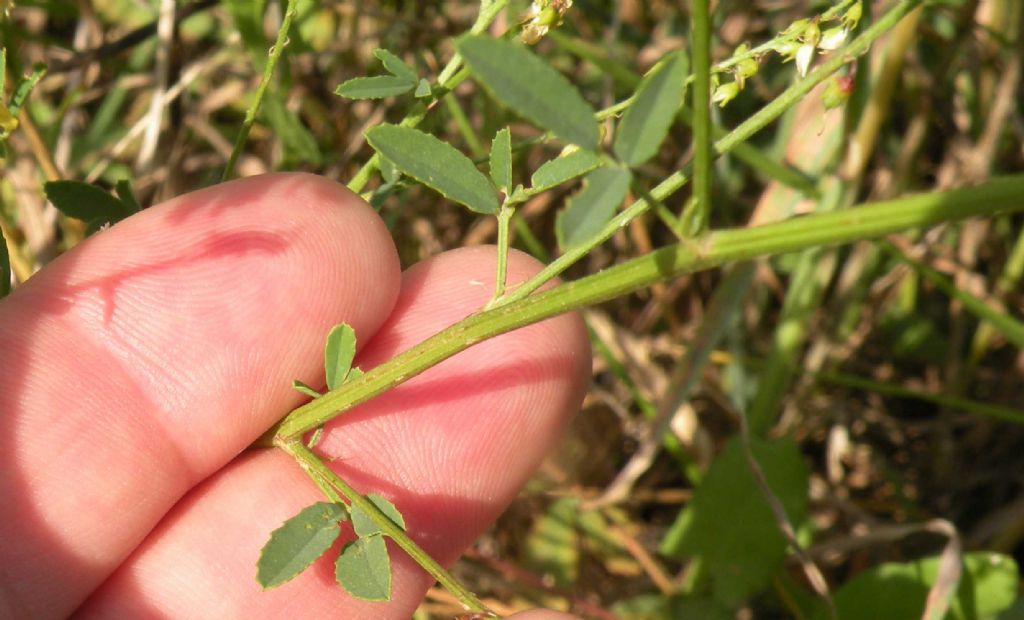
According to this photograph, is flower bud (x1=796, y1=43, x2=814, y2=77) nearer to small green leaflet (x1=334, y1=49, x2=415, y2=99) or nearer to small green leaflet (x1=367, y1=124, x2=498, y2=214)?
small green leaflet (x1=367, y1=124, x2=498, y2=214)

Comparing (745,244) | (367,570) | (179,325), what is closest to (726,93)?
(745,244)

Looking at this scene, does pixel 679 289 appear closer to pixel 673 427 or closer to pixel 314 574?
pixel 673 427

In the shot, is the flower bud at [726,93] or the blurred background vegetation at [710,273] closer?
the flower bud at [726,93]

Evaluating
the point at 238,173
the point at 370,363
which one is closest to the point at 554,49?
the point at 238,173

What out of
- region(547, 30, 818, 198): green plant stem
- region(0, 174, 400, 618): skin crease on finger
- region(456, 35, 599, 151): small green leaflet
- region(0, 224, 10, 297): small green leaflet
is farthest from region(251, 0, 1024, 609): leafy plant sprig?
region(547, 30, 818, 198): green plant stem

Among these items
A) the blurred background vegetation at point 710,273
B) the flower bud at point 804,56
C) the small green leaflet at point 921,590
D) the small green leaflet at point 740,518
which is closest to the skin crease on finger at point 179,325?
the blurred background vegetation at point 710,273

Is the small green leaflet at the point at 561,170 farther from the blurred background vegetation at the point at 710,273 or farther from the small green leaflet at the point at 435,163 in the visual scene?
the blurred background vegetation at the point at 710,273
